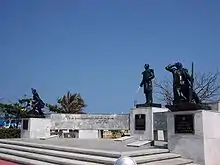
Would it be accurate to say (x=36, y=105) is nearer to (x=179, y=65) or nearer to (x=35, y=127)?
(x=35, y=127)

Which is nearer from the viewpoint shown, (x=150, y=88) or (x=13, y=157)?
(x=13, y=157)

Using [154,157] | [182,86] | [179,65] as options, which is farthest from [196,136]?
[179,65]

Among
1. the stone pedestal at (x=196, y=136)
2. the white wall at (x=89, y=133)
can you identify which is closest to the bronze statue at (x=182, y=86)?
Answer: the stone pedestal at (x=196, y=136)

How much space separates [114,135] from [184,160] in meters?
16.0

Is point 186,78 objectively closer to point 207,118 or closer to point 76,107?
point 207,118

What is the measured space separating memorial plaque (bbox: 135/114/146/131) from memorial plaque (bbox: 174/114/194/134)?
448 cm

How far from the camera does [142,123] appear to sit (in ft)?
48.5

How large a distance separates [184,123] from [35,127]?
36.6 feet

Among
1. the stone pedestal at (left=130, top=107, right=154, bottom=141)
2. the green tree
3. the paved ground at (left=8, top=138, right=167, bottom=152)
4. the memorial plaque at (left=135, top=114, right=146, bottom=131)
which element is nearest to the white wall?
the stone pedestal at (left=130, top=107, right=154, bottom=141)

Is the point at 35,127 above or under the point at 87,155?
above

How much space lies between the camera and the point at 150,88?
1544 cm

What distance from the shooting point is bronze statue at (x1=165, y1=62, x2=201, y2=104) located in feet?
34.0

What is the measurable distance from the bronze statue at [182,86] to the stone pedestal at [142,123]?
3890 mm

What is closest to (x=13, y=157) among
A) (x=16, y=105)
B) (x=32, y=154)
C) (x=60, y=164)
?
(x=32, y=154)
